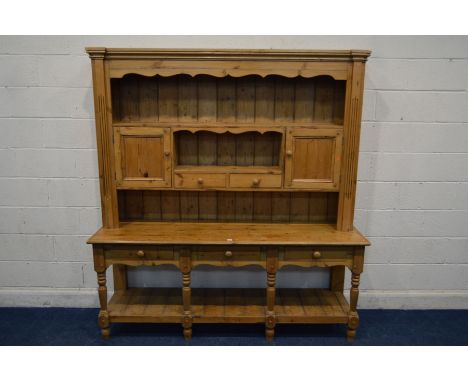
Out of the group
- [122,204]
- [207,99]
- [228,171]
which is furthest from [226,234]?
[207,99]

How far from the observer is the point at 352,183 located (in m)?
2.56

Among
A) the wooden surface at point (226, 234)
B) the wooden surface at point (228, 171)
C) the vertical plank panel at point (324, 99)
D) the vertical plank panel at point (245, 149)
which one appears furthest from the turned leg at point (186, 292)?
the vertical plank panel at point (324, 99)

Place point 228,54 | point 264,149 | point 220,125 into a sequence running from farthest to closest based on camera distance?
point 264,149 → point 220,125 → point 228,54

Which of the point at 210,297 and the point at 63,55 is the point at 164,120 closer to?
the point at 63,55

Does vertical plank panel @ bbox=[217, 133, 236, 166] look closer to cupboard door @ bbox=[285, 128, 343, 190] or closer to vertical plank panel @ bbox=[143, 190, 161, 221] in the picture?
cupboard door @ bbox=[285, 128, 343, 190]

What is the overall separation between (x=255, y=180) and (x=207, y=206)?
1.61 ft

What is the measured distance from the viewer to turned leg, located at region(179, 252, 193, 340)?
248 centimetres

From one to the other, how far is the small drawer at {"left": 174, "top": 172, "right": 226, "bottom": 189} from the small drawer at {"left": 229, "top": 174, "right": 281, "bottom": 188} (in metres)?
0.08

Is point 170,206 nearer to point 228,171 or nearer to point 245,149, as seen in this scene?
point 228,171

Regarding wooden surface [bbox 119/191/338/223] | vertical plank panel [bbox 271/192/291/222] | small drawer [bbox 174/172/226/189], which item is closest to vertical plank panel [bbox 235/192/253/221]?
wooden surface [bbox 119/191/338/223]

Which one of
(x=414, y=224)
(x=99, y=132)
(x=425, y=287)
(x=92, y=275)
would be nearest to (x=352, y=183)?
(x=414, y=224)

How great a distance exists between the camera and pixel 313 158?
8.41 feet

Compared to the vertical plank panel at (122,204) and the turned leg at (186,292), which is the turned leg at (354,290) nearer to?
the turned leg at (186,292)

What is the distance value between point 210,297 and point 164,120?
4.52ft
